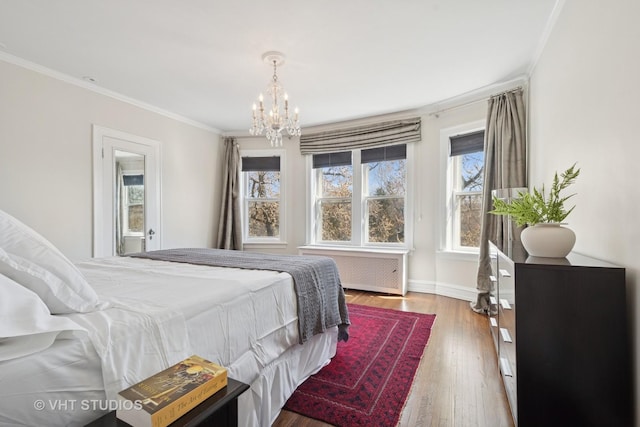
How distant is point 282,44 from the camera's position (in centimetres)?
247

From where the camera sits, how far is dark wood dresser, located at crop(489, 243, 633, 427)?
3.95ft

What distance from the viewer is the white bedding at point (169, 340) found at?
760mm

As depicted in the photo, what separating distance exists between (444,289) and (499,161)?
5.79ft

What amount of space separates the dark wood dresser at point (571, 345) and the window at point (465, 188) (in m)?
2.55

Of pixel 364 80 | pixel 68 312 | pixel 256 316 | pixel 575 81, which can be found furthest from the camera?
pixel 364 80

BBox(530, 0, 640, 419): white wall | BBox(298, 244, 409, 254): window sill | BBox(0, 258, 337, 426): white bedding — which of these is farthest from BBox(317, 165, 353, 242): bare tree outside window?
BBox(530, 0, 640, 419): white wall

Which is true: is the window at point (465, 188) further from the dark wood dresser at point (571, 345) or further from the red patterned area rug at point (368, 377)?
the dark wood dresser at point (571, 345)

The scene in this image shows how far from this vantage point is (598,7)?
5.08 feet

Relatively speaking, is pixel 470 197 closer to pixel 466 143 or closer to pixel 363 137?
pixel 466 143

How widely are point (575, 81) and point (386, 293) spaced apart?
121 inches

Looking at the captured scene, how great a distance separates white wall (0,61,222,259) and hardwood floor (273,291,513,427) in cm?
291

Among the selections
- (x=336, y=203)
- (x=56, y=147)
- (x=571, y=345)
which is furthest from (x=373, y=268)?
(x=56, y=147)

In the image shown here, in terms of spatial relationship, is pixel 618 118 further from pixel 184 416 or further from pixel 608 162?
Result: pixel 184 416

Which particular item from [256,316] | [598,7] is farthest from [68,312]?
[598,7]
